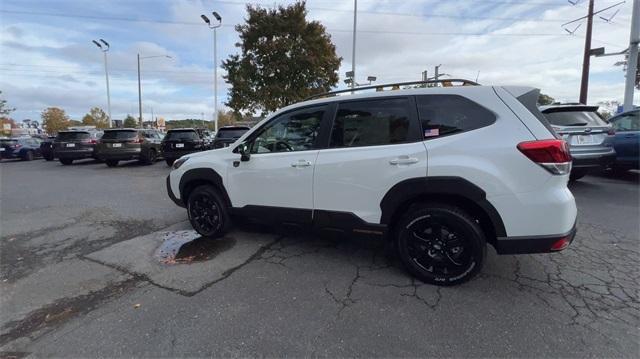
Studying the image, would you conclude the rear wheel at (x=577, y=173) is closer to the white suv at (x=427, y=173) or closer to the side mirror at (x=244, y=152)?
the white suv at (x=427, y=173)

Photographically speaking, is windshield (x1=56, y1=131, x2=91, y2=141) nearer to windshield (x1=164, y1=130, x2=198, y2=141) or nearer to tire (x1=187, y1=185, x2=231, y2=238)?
windshield (x1=164, y1=130, x2=198, y2=141)

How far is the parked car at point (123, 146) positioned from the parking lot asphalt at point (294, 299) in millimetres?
9573

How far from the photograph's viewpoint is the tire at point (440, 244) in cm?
301

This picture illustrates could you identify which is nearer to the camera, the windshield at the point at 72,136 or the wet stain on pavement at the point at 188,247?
the wet stain on pavement at the point at 188,247

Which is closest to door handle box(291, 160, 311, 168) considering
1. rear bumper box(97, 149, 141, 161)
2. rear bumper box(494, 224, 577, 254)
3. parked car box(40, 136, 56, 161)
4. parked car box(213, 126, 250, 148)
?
rear bumper box(494, 224, 577, 254)

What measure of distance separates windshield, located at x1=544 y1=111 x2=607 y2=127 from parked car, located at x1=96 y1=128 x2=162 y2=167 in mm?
14286

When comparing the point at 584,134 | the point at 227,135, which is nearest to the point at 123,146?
the point at 227,135

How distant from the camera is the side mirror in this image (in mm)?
4109

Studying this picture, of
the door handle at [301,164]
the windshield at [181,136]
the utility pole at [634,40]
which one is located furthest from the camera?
the windshield at [181,136]

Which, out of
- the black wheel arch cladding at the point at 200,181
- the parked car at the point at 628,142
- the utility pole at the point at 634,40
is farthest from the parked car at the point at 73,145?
the utility pole at the point at 634,40

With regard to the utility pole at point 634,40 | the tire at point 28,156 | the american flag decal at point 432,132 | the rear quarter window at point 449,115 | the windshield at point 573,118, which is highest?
the utility pole at point 634,40

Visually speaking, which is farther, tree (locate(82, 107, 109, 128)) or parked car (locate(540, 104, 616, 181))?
tree (locate(82, 107, 109, 128))

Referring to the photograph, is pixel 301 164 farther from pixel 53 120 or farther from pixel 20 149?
pixel 53 120

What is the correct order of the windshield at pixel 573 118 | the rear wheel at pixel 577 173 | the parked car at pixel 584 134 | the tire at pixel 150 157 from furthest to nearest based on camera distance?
the tire at pixel 150 157 < the rear wheel at pixel 577 173 < the windshield at pixel 573 118 < the parked car at pixel 584 134
